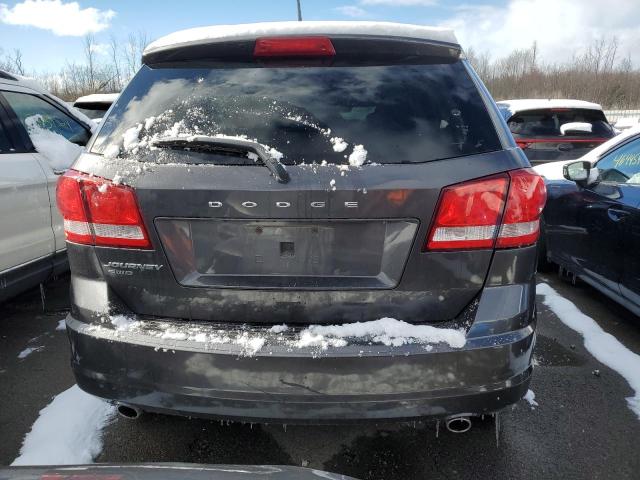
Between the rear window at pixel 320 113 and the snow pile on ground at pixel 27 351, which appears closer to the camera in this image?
the rear window at pixel 320 113

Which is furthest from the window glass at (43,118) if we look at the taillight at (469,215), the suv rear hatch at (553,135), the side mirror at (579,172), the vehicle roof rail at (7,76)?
the suv rear hatch at (553,135)

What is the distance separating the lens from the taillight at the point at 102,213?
5.85ft

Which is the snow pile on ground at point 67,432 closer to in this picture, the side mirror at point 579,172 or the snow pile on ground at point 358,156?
the snow pile on ground at point 358,156

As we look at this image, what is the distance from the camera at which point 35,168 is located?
3660mm

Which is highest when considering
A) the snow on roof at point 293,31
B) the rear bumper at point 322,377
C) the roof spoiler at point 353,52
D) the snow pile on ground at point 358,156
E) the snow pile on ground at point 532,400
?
the snow on roof at point 293,31

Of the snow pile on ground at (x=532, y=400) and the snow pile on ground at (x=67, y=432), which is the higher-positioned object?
the snow pile on ground at (x=67, y=432)

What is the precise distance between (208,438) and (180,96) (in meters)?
1.57

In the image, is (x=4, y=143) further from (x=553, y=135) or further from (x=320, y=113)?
(x=553, y=135)

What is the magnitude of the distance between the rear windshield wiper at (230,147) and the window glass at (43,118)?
2.69 metres

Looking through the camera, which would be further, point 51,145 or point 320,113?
point 51,145

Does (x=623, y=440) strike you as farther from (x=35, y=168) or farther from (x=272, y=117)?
(x=35, y=168)

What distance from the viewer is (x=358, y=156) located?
173cm

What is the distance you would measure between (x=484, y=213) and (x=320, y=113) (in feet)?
2.24

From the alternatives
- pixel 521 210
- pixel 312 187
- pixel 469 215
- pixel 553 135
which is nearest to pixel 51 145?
pixel 312 187
